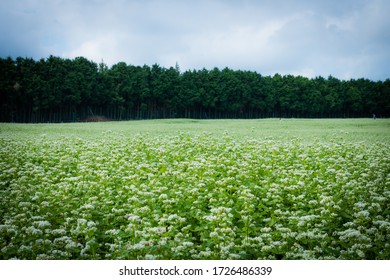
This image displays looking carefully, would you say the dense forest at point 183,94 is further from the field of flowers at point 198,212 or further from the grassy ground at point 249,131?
the field of flowers at point 198,212

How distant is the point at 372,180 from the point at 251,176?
334 centimetres

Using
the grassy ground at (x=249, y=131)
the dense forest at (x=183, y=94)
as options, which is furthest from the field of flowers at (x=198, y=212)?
the dense forest at (x=183, y=94)

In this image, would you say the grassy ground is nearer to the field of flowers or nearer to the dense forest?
the field of flowers

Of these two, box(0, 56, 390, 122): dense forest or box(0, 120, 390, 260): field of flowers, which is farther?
box(0, 56, 390, 122): dense forest

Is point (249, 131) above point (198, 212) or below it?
above

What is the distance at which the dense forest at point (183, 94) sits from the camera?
56.2 meters

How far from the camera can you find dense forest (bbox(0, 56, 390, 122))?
185ft

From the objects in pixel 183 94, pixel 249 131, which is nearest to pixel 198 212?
pixel 249 131

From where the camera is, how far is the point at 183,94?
82000 millimetres

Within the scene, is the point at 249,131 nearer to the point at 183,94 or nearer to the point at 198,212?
the point at 198,212

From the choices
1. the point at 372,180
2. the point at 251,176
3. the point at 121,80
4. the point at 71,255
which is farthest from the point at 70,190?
the point at 121,80

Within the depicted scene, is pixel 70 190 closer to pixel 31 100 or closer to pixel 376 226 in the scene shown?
pixel 376 226

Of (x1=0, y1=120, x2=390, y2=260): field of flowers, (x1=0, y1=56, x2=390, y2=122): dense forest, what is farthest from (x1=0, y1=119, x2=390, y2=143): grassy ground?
(x1=0, y1=56, x2=390, y2=122): dense forest

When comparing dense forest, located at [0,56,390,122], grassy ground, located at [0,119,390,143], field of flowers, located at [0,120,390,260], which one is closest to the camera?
field of flowers, located at [0,120,390,260]
